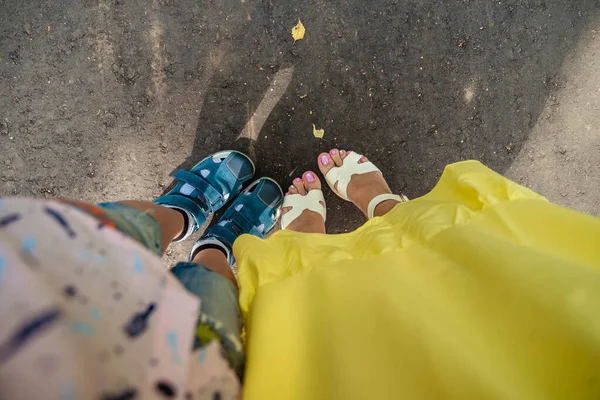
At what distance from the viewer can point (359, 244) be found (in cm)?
95

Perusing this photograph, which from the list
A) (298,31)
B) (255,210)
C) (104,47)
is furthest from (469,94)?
(104,47)

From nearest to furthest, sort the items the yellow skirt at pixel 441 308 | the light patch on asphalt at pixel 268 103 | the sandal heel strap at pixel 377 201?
the yellow skirt at pixel 441 308, the sandal heel strap at pixel 377 201, the light patch on asphalt at pixel 268 103

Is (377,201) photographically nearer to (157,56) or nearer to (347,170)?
(347,170)

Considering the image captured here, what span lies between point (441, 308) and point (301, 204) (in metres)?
0.91

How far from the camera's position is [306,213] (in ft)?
5.07

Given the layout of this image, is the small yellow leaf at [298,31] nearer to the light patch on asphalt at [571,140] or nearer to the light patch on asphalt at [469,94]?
the light patch on asphalt at [469,94]

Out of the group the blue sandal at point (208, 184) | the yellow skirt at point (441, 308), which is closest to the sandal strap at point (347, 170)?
the blue sandal at point (208, 184)

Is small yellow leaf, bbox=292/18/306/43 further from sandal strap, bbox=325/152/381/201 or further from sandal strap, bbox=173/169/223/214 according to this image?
sandal strap, bbox=173/169/223/214

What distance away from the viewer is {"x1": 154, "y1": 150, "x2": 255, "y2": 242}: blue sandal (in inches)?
57.8

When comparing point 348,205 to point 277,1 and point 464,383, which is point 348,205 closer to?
point 277,1

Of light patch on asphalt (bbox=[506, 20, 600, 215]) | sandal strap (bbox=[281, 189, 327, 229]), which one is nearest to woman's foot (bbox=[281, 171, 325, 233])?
sandal strap (bbox=[281, 189, 327, 229])

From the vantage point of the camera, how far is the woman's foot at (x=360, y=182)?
1.50 meters

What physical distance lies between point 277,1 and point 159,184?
0.88m

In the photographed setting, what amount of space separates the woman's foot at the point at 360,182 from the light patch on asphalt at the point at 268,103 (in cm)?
28
